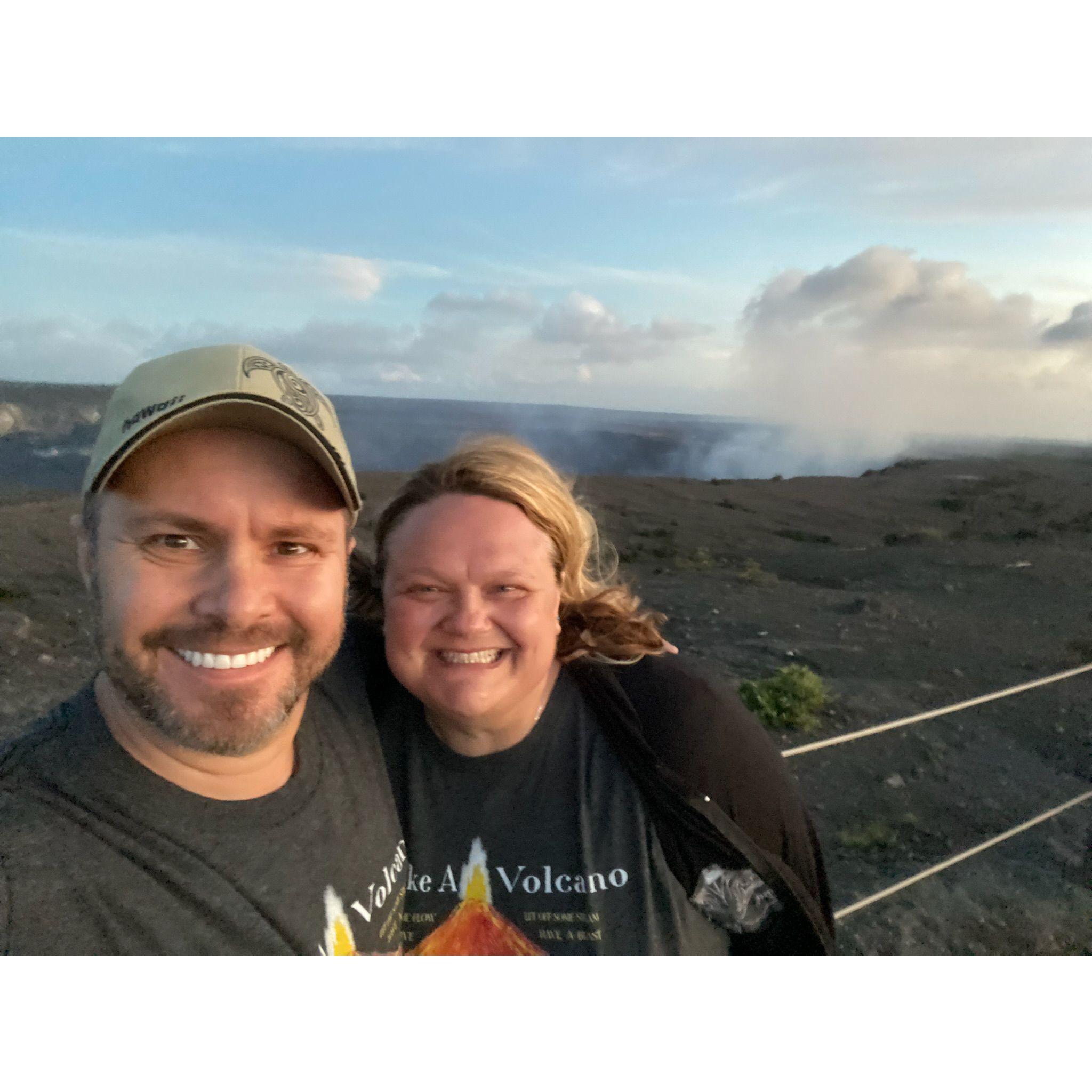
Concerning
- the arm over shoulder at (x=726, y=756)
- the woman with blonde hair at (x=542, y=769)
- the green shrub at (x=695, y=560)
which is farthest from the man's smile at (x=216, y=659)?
the green shrub at (x=695, y=560)

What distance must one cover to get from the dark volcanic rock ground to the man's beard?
516 mm

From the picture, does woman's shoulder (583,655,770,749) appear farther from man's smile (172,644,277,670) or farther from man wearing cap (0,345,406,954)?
man's smile (172,644,277,670)

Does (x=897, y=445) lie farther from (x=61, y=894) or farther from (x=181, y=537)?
(x=61, y=894)

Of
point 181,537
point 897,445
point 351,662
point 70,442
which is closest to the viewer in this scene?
point 181,537

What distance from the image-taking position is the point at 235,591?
103 centimetres

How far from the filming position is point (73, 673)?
382cm

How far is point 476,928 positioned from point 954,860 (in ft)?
4.85

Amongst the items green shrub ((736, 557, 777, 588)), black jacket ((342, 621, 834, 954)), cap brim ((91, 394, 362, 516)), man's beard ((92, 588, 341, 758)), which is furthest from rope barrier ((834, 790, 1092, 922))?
green shrub ((736, 557, 777, 588))

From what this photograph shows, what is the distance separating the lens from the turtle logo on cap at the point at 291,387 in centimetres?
106

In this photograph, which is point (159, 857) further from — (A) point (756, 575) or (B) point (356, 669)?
(A) point (756, 575)

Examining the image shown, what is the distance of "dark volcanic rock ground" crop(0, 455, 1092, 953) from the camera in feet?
8.04

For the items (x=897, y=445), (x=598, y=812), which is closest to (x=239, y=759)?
(x=598, y=812)
